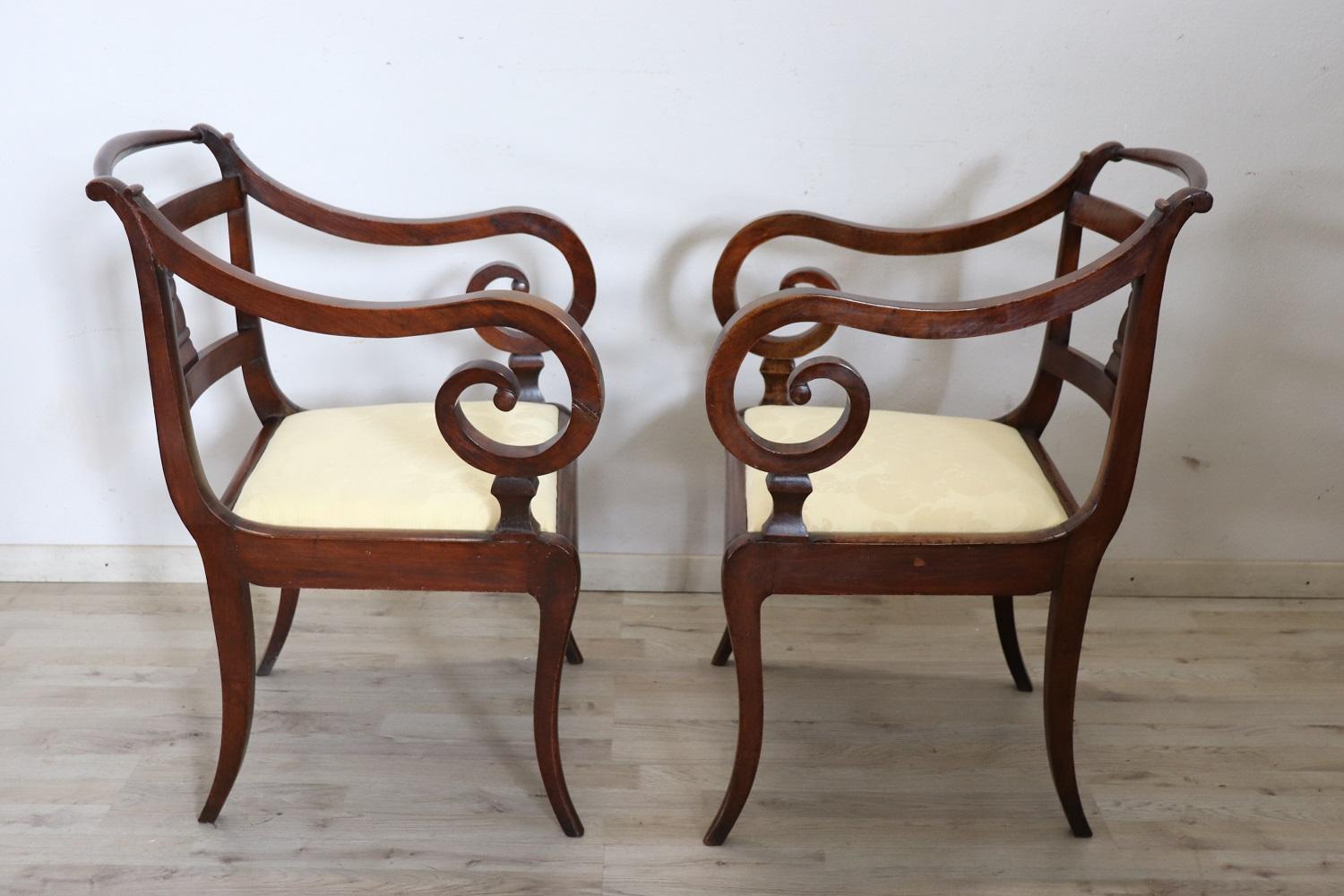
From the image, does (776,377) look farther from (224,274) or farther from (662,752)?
(224,274)

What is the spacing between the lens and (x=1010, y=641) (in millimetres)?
1831

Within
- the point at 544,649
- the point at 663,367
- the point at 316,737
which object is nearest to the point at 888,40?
the point at 663,367

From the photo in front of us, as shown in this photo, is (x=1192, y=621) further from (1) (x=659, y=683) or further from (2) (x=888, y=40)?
(2) (x=888, y=40)

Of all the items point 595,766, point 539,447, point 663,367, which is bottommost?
point 595,766

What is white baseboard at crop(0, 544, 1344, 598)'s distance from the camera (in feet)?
6.91

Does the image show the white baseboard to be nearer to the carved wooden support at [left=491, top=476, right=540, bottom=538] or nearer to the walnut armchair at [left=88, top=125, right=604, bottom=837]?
the walnut armchair at [left=88, top=125, right=604, bottom=837]

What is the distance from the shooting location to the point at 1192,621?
2.05m

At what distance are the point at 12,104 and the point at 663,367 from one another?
3.70 feet

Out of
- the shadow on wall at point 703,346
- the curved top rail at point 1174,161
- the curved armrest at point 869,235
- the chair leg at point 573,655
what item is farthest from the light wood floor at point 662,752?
the curved top rail at point 1174,161

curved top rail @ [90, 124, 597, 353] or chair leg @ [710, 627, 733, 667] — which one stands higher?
curved top rail @ [90, 124, 597, 353]

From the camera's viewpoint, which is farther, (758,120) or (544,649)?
(758,120)

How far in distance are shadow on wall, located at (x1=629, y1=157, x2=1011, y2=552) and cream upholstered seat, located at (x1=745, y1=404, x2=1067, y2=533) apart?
1.29 feet

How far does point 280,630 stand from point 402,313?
84cm

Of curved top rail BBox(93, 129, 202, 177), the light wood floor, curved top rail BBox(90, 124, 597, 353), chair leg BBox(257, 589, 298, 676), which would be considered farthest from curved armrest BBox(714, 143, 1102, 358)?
chair leg BBox(257, 589, 298, 676)
